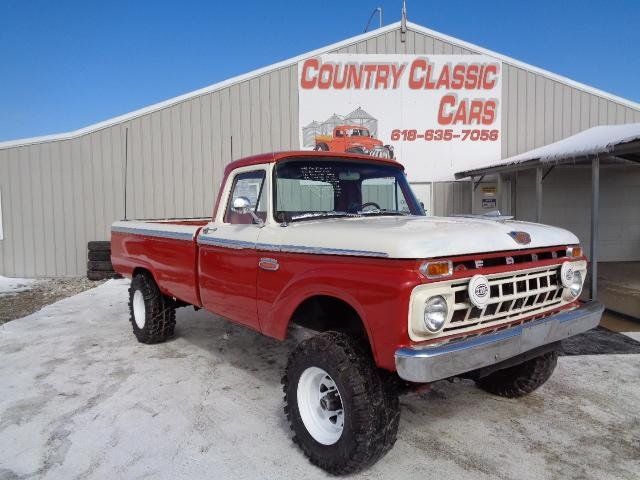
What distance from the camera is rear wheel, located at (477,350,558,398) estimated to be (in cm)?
364

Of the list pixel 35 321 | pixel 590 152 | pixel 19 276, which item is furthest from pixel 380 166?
pixel 19 276

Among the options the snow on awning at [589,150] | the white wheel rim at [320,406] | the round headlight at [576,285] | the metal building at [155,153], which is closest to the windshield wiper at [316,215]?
the white wheel rim at [320,406]

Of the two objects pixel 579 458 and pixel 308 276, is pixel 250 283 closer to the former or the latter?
pixel 308 276

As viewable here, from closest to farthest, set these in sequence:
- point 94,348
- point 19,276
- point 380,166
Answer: point 380,166, point 94,348, point 19,276

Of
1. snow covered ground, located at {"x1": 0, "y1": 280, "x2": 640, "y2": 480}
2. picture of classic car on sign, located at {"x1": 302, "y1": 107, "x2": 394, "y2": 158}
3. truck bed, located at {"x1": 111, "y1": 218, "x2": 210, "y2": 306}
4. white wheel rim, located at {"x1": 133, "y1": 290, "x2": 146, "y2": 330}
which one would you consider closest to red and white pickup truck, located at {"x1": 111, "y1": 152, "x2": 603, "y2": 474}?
truck bed, located at {"x1": 111, "y1": 218, "x2": 210, "y2": 306}

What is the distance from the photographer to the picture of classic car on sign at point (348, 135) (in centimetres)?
1099

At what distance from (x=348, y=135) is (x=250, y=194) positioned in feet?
24.4

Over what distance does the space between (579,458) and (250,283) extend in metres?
2.55

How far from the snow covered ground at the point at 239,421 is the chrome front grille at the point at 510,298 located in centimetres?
95

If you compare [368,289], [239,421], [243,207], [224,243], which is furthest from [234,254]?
[368,289]

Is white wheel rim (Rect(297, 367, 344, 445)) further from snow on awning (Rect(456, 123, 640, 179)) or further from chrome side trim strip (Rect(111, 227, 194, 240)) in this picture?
snow on awning (Rect(456, 123, 640, 179))

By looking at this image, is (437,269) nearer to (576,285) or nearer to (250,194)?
(576,285)

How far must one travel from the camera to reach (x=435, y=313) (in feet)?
7.98

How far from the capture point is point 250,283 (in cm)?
357
